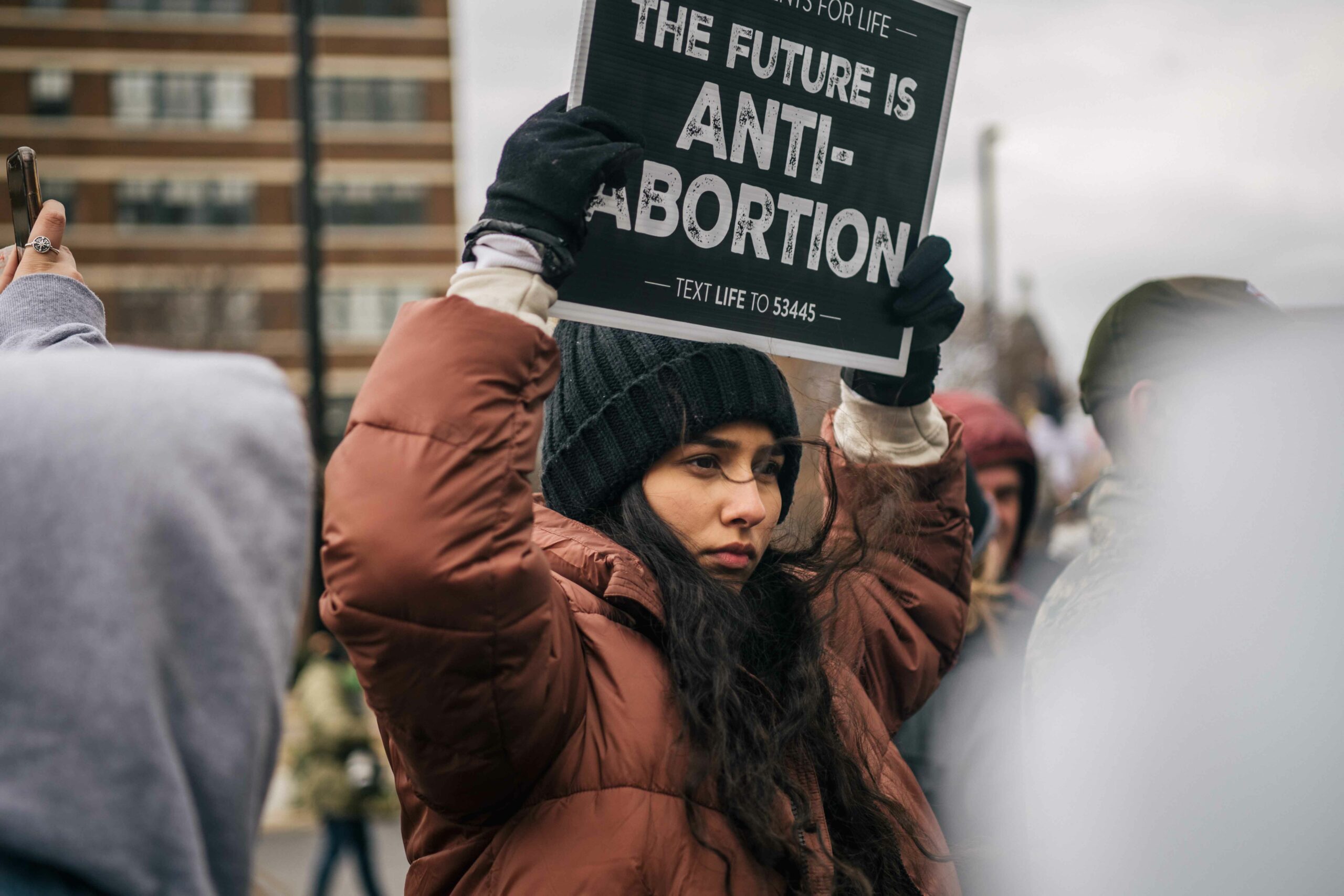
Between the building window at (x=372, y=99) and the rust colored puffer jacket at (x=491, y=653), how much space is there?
4356 cm

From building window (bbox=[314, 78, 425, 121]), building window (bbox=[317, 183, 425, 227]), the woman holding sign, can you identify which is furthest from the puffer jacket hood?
building window (bbox=[314, 78, 425, 121])

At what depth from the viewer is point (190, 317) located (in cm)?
3409

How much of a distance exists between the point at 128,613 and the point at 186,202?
142ft

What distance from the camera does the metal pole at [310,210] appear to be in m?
7.61

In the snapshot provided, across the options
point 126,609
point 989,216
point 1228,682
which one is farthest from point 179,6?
point 1228,682

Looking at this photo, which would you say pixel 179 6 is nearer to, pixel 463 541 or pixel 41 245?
pixel 41 245

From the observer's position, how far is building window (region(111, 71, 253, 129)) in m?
40.0

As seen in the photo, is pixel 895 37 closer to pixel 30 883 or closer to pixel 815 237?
pixel 815 237

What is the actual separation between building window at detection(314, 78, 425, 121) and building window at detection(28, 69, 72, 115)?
326 inches

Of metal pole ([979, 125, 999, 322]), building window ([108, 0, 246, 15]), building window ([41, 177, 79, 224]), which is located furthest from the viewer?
building window ([108, 0, 246, 15])

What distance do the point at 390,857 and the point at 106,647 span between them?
7780mm

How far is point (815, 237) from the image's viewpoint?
2.02 m

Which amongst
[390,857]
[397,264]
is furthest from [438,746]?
[397,264]

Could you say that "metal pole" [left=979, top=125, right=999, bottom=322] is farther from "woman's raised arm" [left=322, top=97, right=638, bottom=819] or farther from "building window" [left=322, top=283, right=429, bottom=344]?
"building window" [left=322, top=283, right=429, bottom=344]
